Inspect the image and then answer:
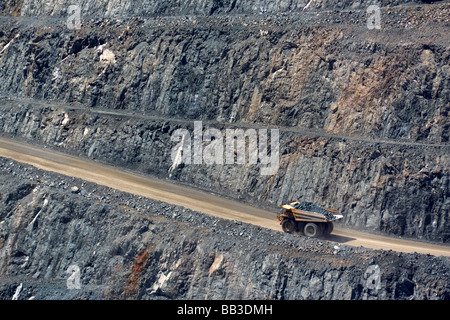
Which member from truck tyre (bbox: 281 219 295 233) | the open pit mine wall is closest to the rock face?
truck tyre (bbox: 281 219 295 233)

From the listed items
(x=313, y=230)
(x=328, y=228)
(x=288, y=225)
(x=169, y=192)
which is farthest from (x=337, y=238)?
(x=169, y=192)

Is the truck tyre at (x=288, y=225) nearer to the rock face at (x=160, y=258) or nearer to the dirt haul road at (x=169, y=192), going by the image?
the dirt haul road at (x=169, y=192)

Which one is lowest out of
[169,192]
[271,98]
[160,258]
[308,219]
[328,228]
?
[160,258]

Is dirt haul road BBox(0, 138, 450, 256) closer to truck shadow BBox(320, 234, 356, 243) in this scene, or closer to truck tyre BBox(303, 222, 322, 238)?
truck shadow BBox(320, 234, 356, 243)

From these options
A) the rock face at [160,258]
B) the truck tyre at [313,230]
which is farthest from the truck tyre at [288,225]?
the rock face at [160,258]

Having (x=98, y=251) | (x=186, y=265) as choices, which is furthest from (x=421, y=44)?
(x=98, y=251)

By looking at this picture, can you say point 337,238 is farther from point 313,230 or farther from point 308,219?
point 308,219
